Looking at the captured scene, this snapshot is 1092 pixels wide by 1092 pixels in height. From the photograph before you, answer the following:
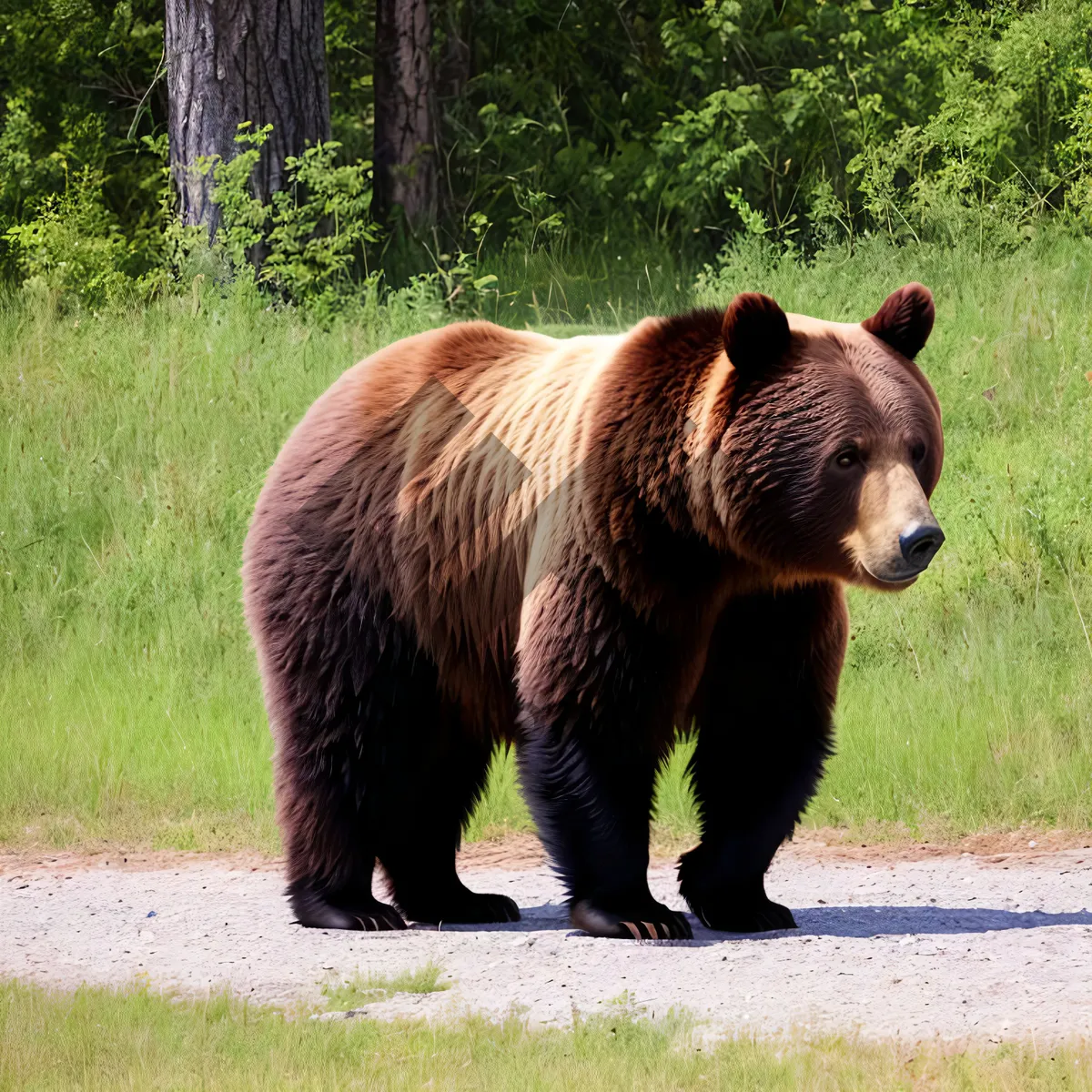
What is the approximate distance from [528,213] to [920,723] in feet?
24.3

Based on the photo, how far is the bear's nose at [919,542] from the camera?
4844mm

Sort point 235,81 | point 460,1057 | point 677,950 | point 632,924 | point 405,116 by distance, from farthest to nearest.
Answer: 1. point 405,116
2. point 235,81
3. point 632,924
4. point 677,950
5. point 460,1057

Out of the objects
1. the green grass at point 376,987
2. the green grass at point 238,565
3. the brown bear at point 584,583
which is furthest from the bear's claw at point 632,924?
the green grass at point 238,565

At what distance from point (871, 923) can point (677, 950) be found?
97cm

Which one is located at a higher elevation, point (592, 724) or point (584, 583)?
point (584, 583)

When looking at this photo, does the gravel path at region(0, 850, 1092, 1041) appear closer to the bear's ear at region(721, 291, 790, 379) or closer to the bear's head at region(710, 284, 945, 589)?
the bear's head at region(710, 284, 945, 589)

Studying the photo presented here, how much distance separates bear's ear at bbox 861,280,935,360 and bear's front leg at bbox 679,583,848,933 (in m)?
0.80

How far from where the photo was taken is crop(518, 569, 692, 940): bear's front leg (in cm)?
526

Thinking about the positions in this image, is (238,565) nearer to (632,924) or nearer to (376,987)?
(632,924)

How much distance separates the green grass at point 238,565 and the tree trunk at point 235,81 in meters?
1.05

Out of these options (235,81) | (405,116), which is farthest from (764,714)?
(405,116)

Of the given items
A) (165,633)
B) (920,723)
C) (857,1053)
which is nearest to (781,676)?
(857,1053)

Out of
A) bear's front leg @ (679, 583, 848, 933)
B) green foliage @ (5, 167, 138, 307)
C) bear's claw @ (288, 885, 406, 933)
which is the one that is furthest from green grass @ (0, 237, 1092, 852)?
bear's front leg @ (679, 583, 848, 933)

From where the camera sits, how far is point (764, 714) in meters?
5.53
